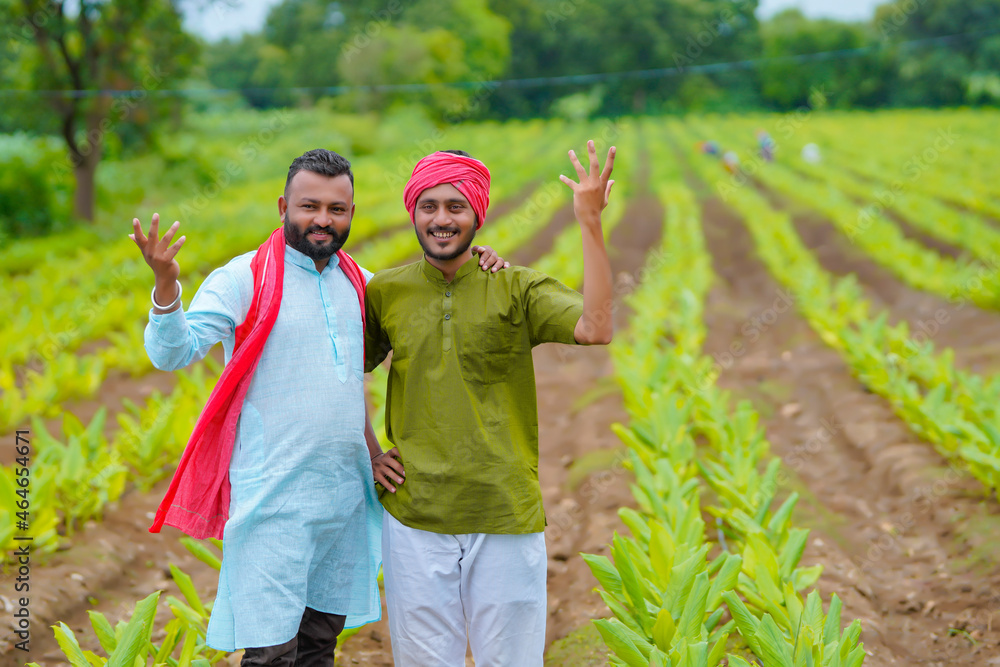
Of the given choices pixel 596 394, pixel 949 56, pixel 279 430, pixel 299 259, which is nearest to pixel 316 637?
pixel 279 430

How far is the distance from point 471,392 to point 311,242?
56 centimetres

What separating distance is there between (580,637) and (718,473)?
3.44ft

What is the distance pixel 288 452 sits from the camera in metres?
2.04

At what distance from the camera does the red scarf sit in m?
2.02

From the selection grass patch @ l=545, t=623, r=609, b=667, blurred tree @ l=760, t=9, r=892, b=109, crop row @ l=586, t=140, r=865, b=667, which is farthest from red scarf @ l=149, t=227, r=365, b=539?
blurred tree @ l=760, t=9, r=892, b=109

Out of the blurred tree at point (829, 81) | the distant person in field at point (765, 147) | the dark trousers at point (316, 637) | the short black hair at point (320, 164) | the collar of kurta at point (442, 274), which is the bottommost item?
the dark trousers at point (316, 637)

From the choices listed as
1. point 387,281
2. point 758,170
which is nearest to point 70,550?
point 387,281

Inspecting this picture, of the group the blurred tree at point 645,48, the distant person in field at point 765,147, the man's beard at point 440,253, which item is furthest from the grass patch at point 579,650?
the blurred tree at point 645,48

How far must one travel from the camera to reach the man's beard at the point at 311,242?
208 cm

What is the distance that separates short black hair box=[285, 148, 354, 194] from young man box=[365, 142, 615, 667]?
18 cm

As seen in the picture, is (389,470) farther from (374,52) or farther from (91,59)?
(374,52)

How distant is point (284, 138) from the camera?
28.6m

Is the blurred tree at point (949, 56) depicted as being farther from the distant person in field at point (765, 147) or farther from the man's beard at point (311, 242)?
the man's beard at point (311, 242)

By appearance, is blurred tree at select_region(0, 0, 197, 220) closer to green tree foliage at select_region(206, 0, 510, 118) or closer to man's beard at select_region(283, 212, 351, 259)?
man's beard at select_region(283, 212, 351, 259)
